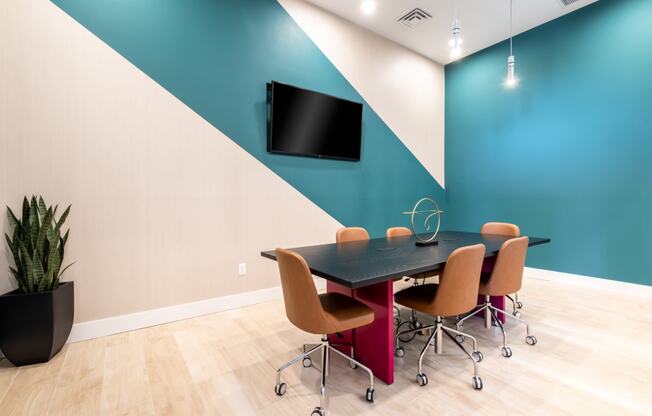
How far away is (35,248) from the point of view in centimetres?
214

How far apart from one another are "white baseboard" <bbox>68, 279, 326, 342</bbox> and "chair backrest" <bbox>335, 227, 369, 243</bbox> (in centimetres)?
121

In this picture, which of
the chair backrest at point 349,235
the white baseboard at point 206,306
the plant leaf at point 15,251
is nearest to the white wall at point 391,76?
the chair backrest at point 349,235

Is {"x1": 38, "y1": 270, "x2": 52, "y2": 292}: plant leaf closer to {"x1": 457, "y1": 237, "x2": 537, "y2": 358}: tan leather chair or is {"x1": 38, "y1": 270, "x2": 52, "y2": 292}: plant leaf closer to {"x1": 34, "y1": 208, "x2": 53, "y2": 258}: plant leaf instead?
{"x1": 34, "y1": 208, "x2": 53, "y2": 258}: plant leaf

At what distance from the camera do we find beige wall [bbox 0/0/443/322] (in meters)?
2.34

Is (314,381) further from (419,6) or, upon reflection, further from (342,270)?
(419,6)

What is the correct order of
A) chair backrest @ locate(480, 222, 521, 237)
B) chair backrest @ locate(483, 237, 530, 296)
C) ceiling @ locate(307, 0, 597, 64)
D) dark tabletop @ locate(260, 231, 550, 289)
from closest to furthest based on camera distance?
dark tabletop @ locate(260, 231, 550, 289) < chair backrest @ locate(483, 237, 530, 296) < chair backrest @ locate(480, 222, 521, 237) < ceiling @ locate(307, 0, 597, 64)

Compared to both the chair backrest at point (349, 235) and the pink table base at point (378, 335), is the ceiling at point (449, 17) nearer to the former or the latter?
the chair backrest at point (349, 235)

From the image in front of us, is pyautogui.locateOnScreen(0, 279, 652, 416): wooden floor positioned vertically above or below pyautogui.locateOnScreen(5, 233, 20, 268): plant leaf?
below

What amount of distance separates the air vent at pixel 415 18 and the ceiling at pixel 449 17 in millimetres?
50

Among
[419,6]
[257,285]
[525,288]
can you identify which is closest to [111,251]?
[257,285]

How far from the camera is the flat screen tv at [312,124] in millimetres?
3477

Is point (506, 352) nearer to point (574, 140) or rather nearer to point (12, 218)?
point (574, 140)

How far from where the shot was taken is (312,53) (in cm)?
384

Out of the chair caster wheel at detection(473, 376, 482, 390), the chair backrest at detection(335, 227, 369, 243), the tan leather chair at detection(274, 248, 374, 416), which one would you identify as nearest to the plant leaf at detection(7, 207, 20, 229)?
the tan leather chair at detection(274, 248, 374, 416)
